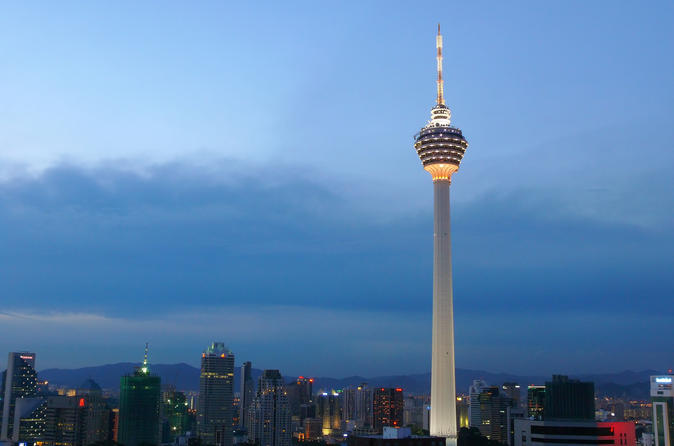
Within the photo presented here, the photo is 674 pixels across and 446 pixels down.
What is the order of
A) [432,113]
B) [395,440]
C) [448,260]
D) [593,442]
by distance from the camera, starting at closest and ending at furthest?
[395,440]
[593,442]
[448,260]
[432,113]

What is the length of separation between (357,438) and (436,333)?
42.0m

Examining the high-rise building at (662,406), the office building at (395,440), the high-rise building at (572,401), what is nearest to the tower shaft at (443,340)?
the high-rise building at (572,401)

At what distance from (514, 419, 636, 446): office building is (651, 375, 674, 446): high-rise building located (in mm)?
23739

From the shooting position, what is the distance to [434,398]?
135750mm

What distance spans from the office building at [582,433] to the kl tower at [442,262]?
18.5 m

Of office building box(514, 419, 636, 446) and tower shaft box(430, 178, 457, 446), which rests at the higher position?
tower shaft box(430, 178, 457, 446)

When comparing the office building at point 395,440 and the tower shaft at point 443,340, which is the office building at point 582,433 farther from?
the office building at point 395,440

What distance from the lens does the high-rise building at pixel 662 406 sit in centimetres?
14025

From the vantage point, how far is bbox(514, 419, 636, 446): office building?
117 m

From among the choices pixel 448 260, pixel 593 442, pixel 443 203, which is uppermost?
pixel 443 203

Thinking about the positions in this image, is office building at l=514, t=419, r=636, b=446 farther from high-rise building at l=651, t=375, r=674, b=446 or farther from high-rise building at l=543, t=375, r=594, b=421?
high-rise building at l=543, t=375, r=594, b=421

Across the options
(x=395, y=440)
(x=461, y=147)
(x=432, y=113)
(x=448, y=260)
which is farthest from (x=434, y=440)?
(x=432, y=113)

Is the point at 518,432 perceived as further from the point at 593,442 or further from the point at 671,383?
the point at 671,383

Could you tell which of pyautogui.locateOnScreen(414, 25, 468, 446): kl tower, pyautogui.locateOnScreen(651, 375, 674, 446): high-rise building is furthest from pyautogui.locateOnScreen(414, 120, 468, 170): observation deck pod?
pyautogui.locateOnScreen(651, 375, 674, 446): high-rise building
